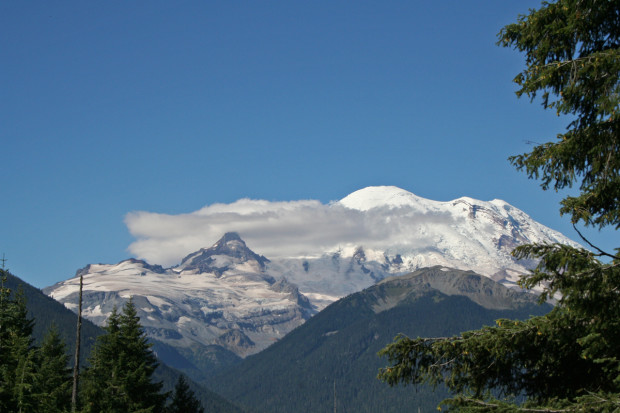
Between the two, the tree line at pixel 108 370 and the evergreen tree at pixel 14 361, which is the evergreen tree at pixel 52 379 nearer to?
the tree line at pixel 108 370

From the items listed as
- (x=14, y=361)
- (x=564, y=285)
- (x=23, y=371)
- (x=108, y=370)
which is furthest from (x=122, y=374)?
(x=564, y=285)

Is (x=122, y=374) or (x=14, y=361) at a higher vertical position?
(x=14, y=361)

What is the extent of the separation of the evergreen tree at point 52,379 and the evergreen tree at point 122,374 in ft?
9.10

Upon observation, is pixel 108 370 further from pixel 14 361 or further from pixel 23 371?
pixel 23 371

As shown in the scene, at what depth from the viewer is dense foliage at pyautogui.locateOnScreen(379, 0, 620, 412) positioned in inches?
496

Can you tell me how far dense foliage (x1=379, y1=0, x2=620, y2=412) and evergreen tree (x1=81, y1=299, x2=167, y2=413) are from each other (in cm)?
4086

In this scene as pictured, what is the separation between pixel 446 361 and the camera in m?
14.8

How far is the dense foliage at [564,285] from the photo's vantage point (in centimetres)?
1259

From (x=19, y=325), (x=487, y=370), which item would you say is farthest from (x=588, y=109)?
(x=19, y=325)

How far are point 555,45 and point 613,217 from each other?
363 cm

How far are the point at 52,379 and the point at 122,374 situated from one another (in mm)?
11512

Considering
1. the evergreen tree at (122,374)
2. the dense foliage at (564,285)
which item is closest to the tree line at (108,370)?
the evergreen tree at (122,374)

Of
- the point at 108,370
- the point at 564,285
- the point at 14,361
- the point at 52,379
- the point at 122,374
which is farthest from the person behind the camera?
the point at 52,379

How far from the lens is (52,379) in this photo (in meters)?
61.3
